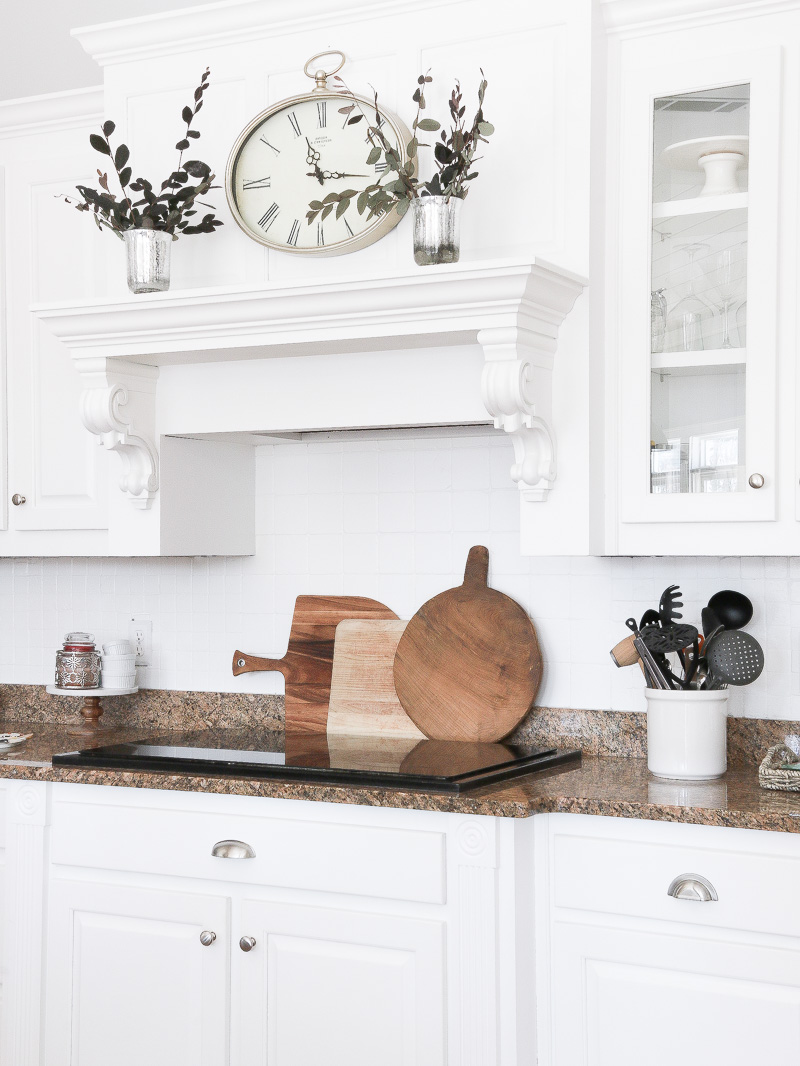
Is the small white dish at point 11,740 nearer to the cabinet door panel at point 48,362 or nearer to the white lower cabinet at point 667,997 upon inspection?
the cabinet door panel at point 48,362

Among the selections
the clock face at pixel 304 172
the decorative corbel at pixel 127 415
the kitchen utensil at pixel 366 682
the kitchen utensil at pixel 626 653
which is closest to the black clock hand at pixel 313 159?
the clock face at pixel 304 172

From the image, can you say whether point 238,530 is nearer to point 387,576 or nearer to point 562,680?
point 387,576

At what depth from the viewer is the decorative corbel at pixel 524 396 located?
208 cm

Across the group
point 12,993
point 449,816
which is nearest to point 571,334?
point 449,816

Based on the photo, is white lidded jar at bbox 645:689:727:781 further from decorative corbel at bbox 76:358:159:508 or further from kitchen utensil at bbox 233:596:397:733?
decorative corbel at bbox 76:358:159:508

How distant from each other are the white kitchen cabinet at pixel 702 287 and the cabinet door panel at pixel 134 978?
3.67ft

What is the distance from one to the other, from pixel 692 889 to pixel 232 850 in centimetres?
85

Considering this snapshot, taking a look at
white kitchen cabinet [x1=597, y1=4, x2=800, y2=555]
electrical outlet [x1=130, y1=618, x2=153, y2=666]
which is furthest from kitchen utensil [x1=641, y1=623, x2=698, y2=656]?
electrical outlet [x1=130, y1=618, x2=153, y2=666]

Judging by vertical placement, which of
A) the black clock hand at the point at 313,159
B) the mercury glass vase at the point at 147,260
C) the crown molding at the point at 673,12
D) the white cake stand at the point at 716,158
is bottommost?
the mercury glass vase at the point at 147,260

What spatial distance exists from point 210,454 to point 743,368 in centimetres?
124

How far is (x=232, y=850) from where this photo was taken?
2.16m

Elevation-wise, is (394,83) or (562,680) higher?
(394,83)

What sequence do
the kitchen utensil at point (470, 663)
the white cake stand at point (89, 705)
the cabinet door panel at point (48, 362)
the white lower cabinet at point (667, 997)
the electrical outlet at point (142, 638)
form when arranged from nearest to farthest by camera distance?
the white lower cabinet at point (667, 997) → the kitchen utensil at point (470, 663) → the cabinet door panel at point (48, 362) → the white cake stand at point (89, 705) → the electrical outlet at point (142, 638)

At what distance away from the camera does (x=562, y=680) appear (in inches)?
99.6
